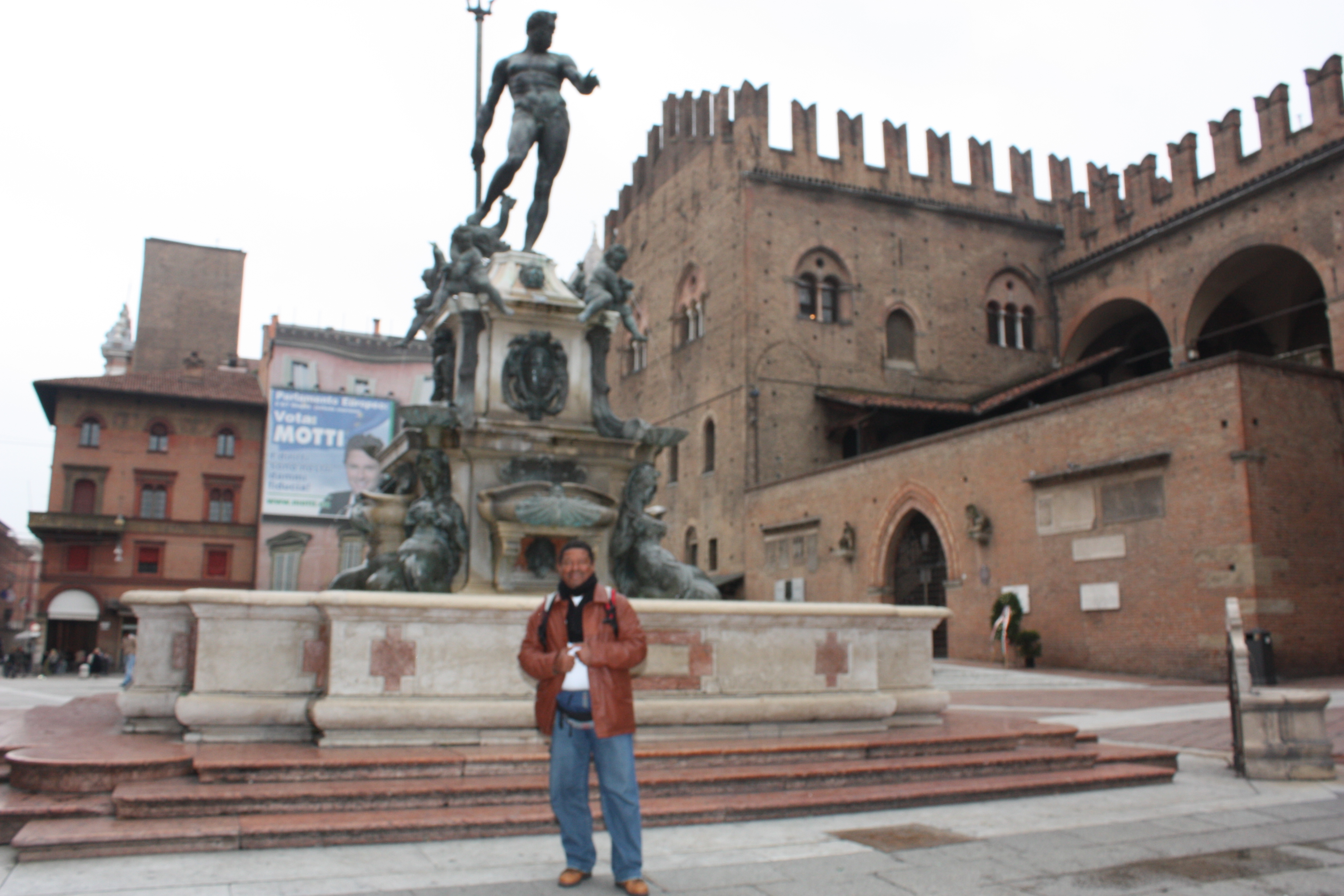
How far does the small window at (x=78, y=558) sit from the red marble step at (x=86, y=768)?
40.4 m

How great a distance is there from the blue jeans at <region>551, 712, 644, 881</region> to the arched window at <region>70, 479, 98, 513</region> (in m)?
43.9

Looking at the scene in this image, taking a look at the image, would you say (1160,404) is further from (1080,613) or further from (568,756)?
(568,756)

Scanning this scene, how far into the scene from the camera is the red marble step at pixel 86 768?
5047 mm

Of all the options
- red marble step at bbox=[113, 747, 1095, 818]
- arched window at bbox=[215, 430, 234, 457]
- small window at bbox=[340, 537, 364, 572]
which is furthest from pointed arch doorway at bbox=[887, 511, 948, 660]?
arched window at bbox=[215, 430, 234, 457]

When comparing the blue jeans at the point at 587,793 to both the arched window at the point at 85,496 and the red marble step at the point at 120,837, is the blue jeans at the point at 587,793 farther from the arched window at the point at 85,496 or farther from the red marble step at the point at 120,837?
the arched window at the point at 85,496

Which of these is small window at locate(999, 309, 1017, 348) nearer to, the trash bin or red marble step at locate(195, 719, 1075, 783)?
the trash bin

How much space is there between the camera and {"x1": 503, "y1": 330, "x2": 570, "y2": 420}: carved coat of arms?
869 centimetres

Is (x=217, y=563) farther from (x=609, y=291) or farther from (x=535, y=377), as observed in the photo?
(x=609, y=291)

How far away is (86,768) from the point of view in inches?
199

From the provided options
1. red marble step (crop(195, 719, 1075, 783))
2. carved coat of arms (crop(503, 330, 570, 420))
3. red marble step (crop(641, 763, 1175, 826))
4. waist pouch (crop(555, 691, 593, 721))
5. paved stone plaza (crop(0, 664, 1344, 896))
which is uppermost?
carved coat of arms (crop(503, 330, 570, 420))

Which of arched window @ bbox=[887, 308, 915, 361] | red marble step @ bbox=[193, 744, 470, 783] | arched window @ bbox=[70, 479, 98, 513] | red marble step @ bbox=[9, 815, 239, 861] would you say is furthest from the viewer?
arched window @ bbox=[70, 479, 98, 513]

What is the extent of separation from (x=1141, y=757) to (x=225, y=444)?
4281 centimetres

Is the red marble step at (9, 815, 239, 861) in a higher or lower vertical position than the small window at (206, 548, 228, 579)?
lower

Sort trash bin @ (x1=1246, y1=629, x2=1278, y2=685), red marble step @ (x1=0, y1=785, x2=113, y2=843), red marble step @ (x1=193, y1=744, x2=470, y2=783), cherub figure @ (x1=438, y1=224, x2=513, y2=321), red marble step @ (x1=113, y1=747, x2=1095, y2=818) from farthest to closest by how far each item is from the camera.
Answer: trash bin @ (x1=1246, y1=629, x2=1278, y2=685), cherub figure @ (x1=438, y1=224, x2=513, y2=321), red marble step @ (x1=193, y1=744, x2=470, y2=783), red marble step @ (x1=113, y1=747, x2=1095, y2=818), red marble step @ (x1=0, y1=785, x2=113, y2=843)
